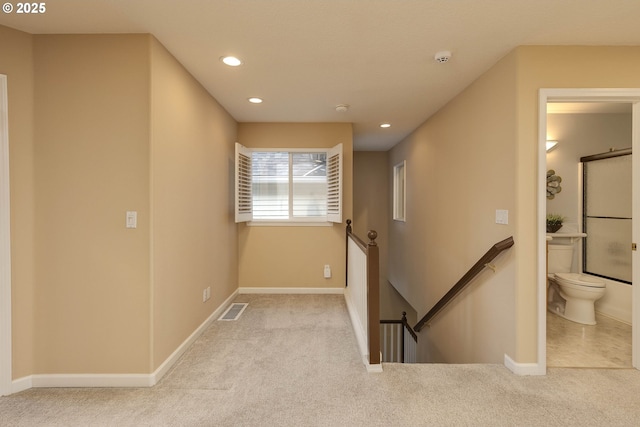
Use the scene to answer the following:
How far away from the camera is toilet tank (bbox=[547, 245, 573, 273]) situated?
3809mm

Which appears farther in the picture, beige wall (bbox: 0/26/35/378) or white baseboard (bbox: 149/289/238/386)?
white baseboard (bbox: 149/289/238/386)

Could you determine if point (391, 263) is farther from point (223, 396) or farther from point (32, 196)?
point (32, 196)

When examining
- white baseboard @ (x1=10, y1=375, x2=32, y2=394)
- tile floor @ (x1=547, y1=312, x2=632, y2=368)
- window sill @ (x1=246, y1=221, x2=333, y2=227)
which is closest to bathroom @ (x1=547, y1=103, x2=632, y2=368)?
tile floor @ (x1=547, y1=312, x2=632, y2=368)

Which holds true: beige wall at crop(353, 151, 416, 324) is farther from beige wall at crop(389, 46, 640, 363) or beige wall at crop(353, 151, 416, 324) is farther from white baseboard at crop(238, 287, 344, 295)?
beige wall at crop(389, 46, 640, 363)

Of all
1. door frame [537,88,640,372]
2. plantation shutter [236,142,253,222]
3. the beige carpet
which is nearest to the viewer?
the beige carpet

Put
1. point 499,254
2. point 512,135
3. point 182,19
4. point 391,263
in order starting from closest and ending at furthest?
point 182,19 < point 512,135 < point 499,254 < point 391,263

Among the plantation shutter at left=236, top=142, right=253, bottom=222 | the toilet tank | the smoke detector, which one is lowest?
the toilet tank

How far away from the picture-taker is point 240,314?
11.2ft

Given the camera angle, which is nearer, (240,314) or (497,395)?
(497,395)

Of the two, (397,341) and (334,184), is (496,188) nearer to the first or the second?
(334,184)

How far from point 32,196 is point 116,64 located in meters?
1.08

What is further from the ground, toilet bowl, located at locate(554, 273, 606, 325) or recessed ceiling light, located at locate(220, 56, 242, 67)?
recessed ceiling light, located at locate(220, 56, 242, 67)

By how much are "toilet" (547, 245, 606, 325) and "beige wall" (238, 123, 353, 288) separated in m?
2.67

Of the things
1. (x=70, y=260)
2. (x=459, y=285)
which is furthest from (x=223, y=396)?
(x=459, y=285)
